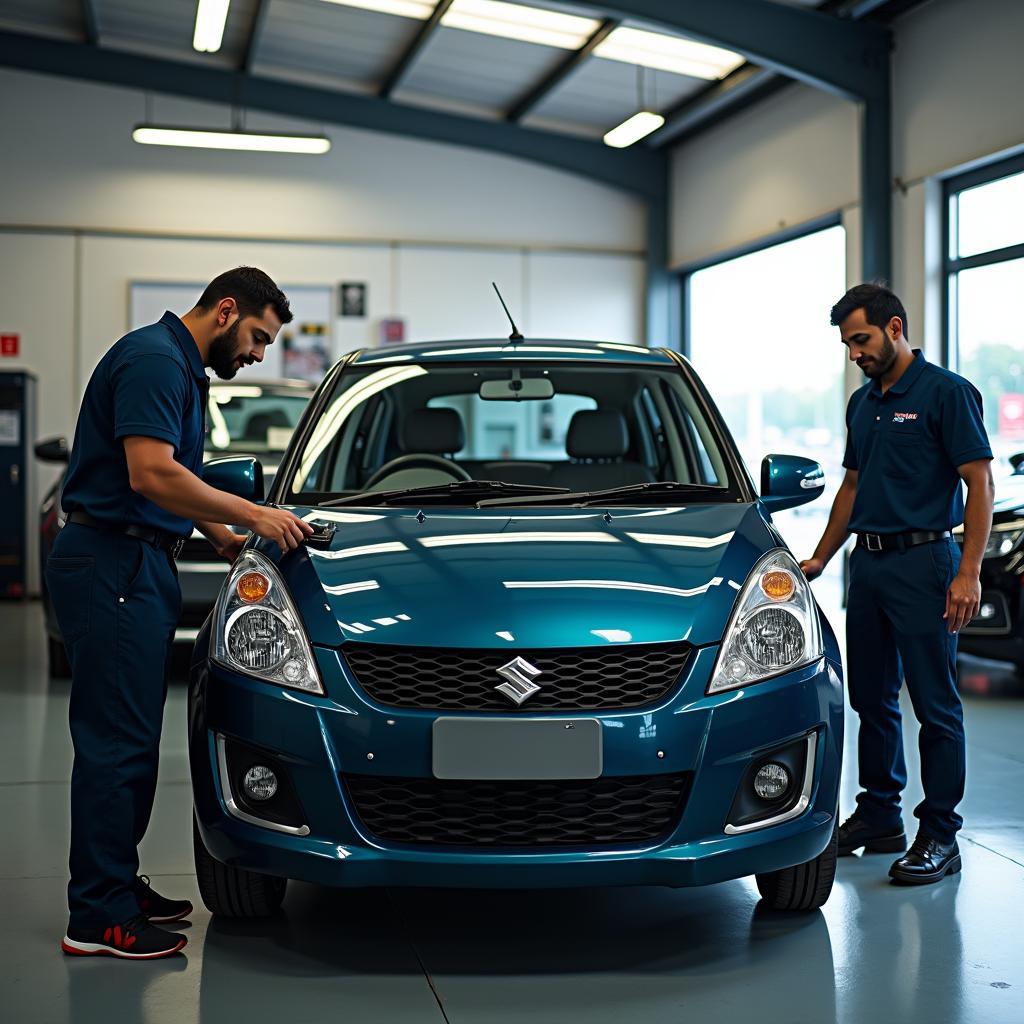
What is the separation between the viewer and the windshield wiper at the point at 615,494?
3212 mm

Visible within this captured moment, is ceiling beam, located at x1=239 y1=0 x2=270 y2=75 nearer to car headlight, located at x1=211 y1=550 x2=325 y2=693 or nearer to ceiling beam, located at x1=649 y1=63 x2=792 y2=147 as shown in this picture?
ceiling beam, located at x1=649 y1=63 x2=792 y2=147

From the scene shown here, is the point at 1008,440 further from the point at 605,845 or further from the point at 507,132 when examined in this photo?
the point at 605,845

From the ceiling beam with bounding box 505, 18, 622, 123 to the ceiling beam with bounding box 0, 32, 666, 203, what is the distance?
1.21 ft

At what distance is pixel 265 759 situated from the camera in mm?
2615

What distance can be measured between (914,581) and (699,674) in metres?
1.04

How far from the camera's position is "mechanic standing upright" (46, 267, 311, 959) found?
9.07 ft

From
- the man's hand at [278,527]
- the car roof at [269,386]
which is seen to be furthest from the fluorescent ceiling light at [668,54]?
the man's hand at [278,527]

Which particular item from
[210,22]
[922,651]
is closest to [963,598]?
[922,651]

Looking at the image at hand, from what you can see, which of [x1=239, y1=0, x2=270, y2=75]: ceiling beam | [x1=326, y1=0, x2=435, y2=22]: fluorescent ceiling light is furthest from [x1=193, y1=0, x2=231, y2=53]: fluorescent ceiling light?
[x1=326, y1=0, x2=435, y2=22]: fluorescent ceiling light

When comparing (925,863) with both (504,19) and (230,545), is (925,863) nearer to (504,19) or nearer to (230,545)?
(230,545)

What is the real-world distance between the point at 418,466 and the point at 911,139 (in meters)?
7.22

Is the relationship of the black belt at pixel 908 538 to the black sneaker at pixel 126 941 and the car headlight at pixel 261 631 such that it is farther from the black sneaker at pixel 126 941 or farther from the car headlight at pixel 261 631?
the black sneaker at pixel 126 941

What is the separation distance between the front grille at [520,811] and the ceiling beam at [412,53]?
358 inches

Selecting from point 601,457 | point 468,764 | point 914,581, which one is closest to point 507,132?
point 601,457
